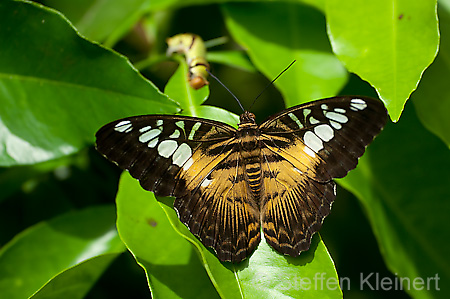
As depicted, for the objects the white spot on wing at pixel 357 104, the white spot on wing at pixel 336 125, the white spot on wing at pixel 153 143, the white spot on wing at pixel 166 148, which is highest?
the white spot on wing at pixel 357 104

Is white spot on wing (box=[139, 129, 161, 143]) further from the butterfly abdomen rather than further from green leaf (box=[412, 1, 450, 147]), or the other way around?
green leaf (box=[412, 1, 450, 147])

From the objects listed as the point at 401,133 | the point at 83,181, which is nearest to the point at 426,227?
the point at 401,133

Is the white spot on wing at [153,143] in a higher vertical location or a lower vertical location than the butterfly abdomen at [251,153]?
higher

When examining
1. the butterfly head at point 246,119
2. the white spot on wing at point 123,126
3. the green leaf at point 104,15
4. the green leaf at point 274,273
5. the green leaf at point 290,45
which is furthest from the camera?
the green leaf at point 104,15

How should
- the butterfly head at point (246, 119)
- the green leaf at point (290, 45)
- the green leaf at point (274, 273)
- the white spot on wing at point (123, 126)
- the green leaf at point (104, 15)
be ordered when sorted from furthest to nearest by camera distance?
the green leaf at point (104, 15) → the green leaf at point (290, 45) → the butterfly head at point (246, 119) → the white spot on wing at point (123, 126) → the green leaf at point (274, 273)

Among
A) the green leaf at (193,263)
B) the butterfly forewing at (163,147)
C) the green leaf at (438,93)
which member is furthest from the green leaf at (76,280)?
the green leaf at (438,93)

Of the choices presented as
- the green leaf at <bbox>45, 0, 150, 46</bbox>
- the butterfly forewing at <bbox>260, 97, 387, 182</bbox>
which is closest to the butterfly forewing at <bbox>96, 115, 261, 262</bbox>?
the butterfly forewing at <bbox>260, 97, 387, 182</bbox>

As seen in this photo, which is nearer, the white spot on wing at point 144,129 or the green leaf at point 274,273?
the green leaf at point 274,273

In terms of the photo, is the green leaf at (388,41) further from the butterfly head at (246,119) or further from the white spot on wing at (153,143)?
the white spot on wing at (153,143)
